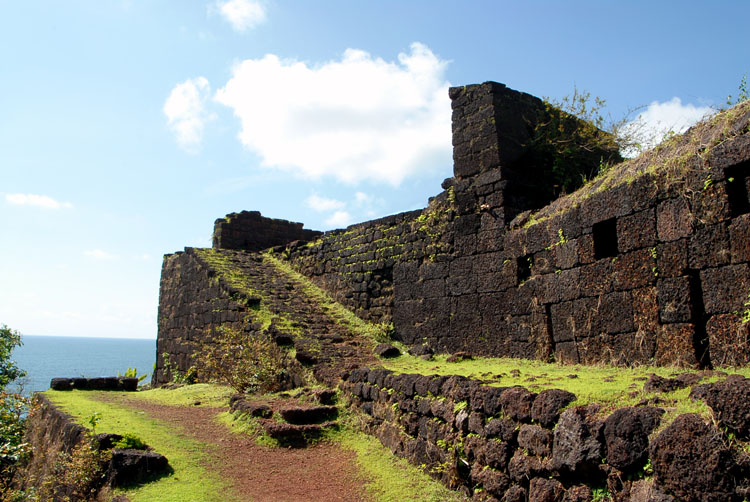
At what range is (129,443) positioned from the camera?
6.20 m

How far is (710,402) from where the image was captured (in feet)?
9.89

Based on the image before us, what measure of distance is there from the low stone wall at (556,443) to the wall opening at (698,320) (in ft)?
7.06

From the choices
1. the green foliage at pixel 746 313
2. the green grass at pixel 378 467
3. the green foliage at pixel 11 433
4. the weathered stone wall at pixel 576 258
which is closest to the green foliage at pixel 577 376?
the weathered stone wall at pixel 576 258

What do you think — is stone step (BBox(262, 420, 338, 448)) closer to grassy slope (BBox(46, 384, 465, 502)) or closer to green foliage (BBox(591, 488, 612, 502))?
grassy slope (BBox(46, 384, 465, 502))

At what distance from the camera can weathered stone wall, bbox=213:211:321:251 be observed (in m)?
18.2

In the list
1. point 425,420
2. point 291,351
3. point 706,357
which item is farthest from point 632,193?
point 291,351

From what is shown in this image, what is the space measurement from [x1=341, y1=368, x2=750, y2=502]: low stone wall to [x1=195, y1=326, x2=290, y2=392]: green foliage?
3.19 m

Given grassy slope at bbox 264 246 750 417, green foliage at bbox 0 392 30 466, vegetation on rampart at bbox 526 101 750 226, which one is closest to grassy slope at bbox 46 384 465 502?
green foliage at bbox 0 392 30 466

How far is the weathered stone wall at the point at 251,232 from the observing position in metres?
18.2

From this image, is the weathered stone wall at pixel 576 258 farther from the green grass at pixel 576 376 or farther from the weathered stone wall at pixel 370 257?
the green grass at pixel 576 376

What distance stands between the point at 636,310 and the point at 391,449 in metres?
3.21

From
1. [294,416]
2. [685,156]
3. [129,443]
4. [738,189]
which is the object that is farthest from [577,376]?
[129,443]

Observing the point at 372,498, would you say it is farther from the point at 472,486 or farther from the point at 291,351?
the point at 291,351

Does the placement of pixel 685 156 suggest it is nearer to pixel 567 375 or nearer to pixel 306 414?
pixel 567 375
